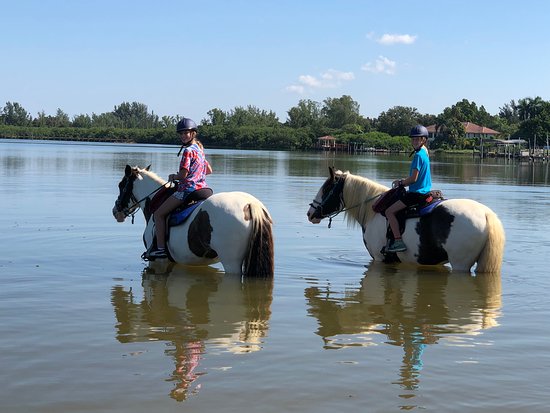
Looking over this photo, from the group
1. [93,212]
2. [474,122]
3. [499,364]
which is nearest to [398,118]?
[474,122]

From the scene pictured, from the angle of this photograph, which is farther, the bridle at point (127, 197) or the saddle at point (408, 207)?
the bridle at point (127, 197)

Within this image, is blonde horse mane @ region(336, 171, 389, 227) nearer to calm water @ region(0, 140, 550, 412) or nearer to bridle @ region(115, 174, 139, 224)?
calm water @ region(0, 140, 550, 412)

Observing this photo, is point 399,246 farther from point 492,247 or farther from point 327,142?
point 327,142

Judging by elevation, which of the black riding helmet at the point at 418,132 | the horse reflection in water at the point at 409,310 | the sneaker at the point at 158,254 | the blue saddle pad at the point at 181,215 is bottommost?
the horse reflection in water at the point at 409,310

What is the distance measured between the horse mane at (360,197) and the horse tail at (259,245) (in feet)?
7.32

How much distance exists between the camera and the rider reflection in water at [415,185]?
996 centimetres

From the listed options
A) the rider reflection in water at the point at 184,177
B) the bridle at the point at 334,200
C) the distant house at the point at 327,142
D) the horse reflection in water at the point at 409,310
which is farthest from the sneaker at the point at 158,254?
the distant house at the point at 327,142

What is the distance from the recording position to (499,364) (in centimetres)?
602

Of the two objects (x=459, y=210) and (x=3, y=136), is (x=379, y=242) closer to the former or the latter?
(x=459, y=210)

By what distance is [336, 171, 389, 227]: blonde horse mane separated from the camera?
10.7m

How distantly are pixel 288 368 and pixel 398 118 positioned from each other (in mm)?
155794

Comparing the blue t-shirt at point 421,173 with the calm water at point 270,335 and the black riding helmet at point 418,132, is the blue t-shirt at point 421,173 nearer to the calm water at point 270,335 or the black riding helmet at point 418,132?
the black riding helmet at point 418,132

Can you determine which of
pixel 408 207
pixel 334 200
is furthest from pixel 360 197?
pixel 408 207

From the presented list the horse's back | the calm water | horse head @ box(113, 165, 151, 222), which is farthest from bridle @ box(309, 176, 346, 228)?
horse head @ box(113, 165, 151, 222)
